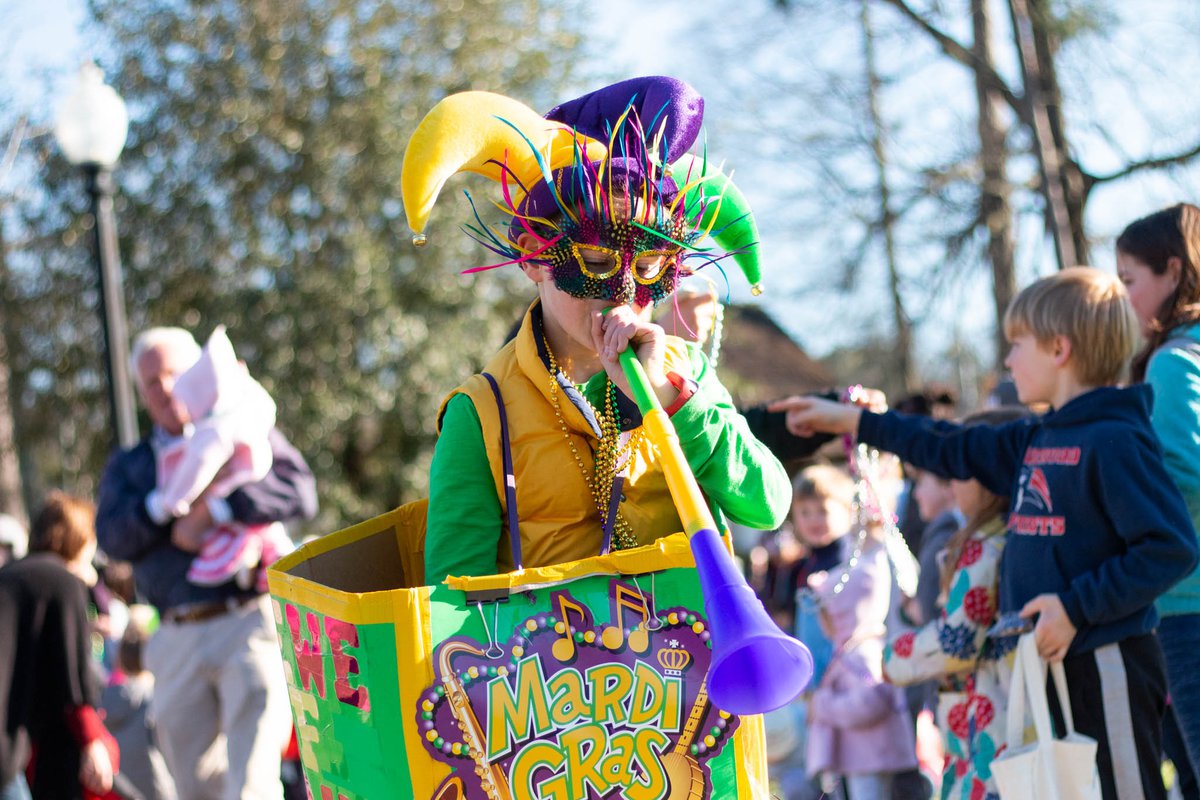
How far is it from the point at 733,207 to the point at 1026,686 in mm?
1387

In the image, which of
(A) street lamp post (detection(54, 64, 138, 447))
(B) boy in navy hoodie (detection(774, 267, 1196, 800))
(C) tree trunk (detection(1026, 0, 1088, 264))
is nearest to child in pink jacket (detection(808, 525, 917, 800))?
(B) boy in navy hoodie (detection(774, 267, 1196, 800))

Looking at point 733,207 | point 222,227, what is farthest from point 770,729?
point 222,227

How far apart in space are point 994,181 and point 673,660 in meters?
9.88

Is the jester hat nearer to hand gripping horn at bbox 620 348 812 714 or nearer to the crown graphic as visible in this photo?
hand gripping horn at bbox 620 348 812 714

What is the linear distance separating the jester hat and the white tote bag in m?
1.36

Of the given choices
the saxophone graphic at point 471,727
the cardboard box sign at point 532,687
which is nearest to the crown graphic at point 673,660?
the cardboard box sign at point 532,687

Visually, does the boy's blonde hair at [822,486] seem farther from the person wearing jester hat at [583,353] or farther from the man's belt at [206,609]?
the person wearing jester hat at [583,353]

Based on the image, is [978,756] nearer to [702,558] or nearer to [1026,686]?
[1026,686]

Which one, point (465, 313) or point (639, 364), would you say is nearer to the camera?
point (639, 364)

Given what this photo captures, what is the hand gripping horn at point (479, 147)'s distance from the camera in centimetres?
202

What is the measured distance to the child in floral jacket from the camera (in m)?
3.30

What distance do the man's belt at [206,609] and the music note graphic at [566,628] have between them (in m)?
2.65

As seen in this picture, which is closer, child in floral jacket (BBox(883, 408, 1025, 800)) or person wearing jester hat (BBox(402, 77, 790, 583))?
person wearing jester hat (BBox(402, 77, 790, 583))

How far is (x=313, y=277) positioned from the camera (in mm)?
12727
